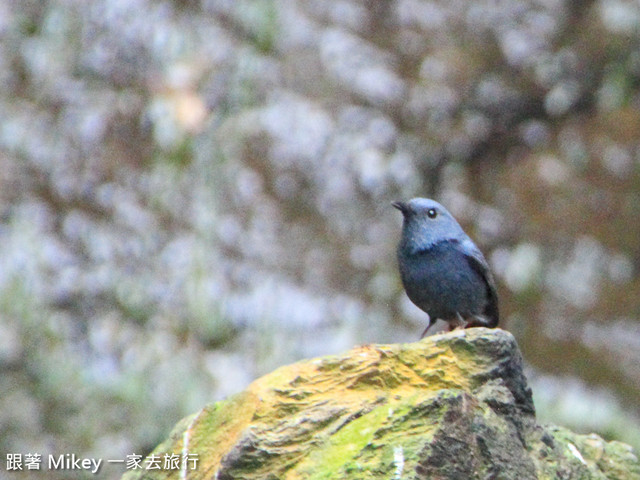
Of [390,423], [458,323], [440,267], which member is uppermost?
[440,267]

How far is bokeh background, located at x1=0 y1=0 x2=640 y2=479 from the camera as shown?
951cm

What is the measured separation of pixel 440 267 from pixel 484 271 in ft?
1.13

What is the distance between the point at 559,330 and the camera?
954 cm

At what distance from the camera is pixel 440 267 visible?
18.9 ft

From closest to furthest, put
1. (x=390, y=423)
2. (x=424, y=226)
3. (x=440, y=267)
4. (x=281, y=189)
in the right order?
(x=390, y=423) < (x=440, y=267) < (x=424, y=226) < (x=281, y=189)

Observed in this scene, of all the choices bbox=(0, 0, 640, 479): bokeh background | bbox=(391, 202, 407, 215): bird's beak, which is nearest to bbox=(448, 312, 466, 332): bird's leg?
bbox=(391, 202, 407, 215): bird's beak

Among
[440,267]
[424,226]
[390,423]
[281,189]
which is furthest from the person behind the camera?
[281,189]

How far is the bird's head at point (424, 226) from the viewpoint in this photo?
19.2ft

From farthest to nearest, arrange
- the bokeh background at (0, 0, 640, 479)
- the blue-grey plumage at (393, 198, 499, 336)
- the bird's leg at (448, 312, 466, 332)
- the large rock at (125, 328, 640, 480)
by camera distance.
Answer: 1. the bokeh background at (0, 0, 640, 479)
2. the bird's leg at (448, 312, 466, 332)
3. the blue-grey plumage at (393, 198, 499, 336)
4. the large rock at (125, 328, 640, 480)

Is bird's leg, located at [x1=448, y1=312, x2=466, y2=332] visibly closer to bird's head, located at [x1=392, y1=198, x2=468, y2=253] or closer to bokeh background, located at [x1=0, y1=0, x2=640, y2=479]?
bird's head, located at [x1=392, y1=198, x2=468, y2=253]

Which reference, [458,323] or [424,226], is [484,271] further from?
[424,226]

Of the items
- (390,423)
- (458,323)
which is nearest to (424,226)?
(458,323)

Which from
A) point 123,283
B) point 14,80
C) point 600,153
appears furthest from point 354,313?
point 14,80

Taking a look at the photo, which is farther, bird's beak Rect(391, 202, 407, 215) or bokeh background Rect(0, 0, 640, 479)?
bokeh background Rect(0, 0, 640, 479)
